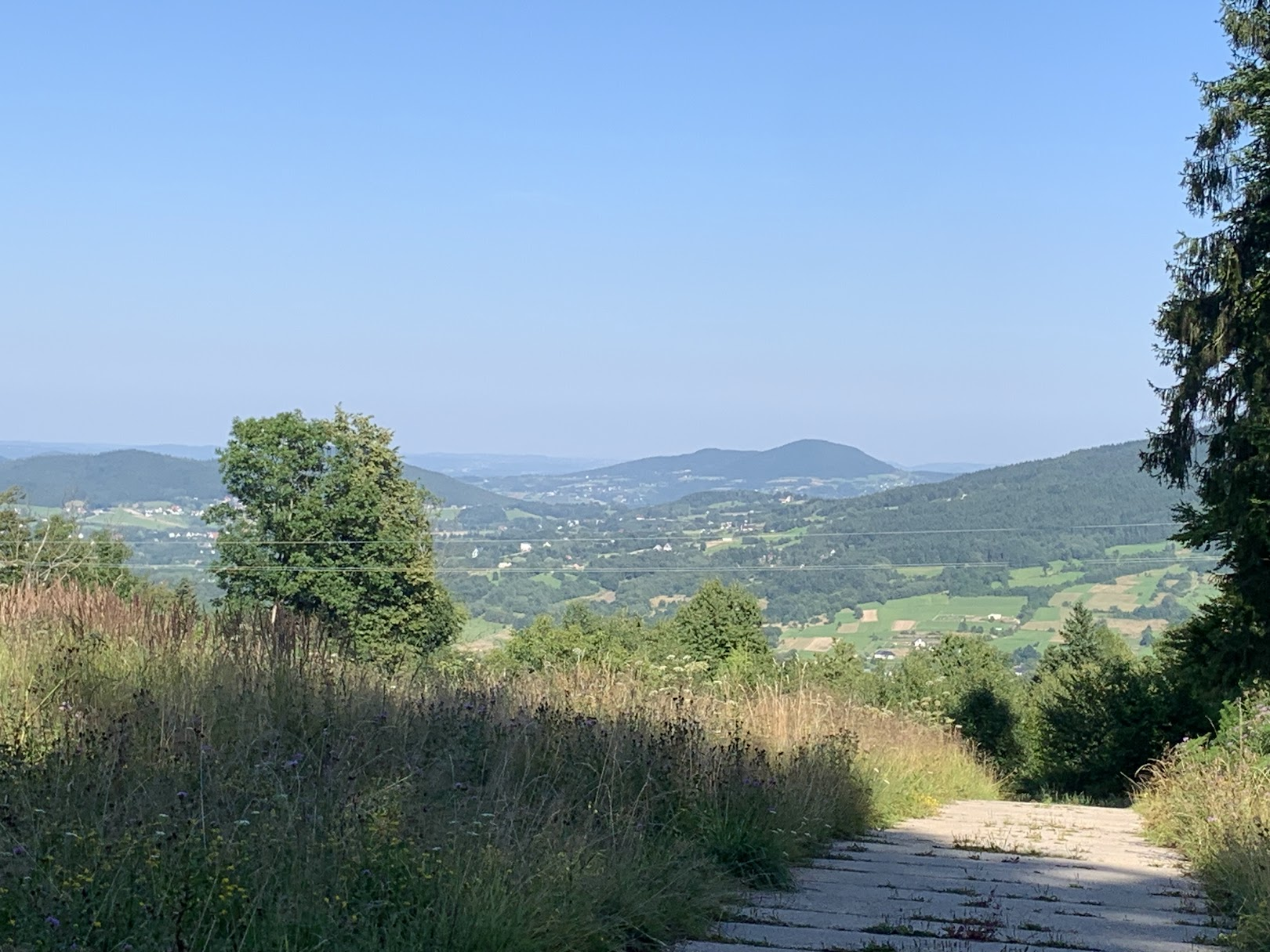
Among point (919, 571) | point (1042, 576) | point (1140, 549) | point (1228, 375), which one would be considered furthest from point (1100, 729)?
point (919, 571)

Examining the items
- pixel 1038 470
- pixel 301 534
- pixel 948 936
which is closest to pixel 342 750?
pixel 948 936

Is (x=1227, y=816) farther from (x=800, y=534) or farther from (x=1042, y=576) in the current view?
(x=800, y=534)

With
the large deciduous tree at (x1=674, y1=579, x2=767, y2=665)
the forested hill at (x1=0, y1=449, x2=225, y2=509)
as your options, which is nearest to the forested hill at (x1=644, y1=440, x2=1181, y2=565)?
the large deciduous tree at (x1=674, y1=579, x2=767, y2=665)

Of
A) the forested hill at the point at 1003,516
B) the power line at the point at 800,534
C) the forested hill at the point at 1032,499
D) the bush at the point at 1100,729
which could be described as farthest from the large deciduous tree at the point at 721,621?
the forested hill at the point at 1032,499

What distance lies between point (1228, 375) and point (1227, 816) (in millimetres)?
16913

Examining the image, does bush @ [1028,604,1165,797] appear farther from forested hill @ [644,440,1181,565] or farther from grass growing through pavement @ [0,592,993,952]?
forested hill @ [644,440,1181,565]

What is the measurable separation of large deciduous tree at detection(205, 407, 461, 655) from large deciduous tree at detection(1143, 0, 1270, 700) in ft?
111

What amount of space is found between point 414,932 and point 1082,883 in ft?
13.7

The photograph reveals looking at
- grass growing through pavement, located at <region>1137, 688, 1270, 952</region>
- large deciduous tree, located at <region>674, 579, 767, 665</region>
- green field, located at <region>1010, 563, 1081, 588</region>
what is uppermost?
grass growing through pavement, located at <region>1137, 688, 1270, 952</region>

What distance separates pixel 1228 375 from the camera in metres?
22.2

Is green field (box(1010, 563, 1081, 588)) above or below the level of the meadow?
above

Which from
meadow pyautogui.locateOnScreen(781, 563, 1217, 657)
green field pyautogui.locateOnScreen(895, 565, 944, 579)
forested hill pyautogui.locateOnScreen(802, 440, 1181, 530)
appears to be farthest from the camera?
green field pyautogui.locateOnScreen(895, 565, 944, 579)

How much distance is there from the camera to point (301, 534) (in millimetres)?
51594

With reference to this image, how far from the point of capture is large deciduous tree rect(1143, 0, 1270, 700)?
1861 cm
